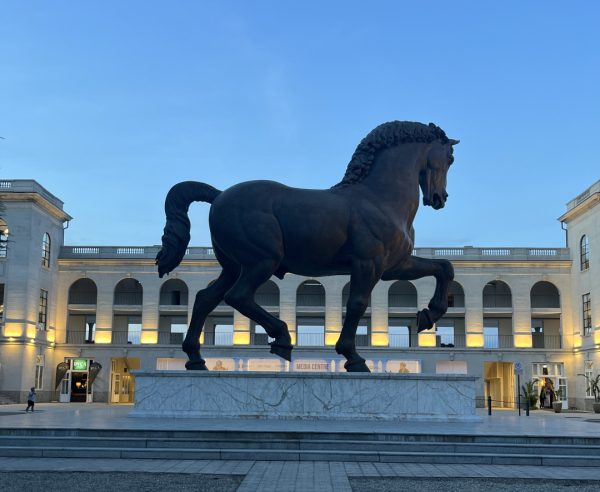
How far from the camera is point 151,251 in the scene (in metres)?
49.9

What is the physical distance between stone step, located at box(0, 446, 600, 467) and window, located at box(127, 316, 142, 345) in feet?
139

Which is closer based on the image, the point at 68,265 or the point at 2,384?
the point at 2,384

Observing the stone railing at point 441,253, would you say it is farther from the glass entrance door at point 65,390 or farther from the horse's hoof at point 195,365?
the horse's hoof at point 195,365

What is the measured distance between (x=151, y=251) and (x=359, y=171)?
37869 millimetres

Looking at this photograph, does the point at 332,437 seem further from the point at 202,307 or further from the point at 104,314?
the point at 104,314

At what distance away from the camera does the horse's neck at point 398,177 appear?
13.5 metres

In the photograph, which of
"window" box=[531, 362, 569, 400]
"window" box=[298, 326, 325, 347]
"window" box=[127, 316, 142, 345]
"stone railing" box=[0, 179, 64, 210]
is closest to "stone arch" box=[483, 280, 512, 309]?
"window" box=[531, 362, 569, 400]

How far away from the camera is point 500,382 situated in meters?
49.4

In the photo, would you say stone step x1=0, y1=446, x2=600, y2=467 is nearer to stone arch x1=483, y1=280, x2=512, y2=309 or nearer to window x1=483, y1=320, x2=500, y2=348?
window x1=483, y1=320, x2=500, y2=348

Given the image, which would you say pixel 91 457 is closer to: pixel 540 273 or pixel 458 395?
pixel 458 395

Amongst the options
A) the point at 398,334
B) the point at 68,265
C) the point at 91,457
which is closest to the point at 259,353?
the point at 398,334

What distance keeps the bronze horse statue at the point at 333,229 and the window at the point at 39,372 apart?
115 ft

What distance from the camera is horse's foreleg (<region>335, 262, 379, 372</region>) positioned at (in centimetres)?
1309

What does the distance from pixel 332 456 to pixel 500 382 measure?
4189 cm
